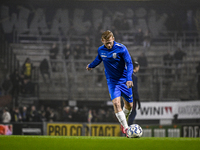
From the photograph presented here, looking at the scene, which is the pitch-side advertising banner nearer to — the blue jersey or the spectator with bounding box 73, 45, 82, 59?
the spectator with bounding box 73, 45, 82, 59

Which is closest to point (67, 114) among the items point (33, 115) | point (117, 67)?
point (33, 115)

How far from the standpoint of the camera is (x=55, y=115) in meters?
14.0

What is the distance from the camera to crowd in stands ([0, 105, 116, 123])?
13.6 m

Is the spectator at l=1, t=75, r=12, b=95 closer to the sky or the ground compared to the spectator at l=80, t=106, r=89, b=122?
closer to the sky

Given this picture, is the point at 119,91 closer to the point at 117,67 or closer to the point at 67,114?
the point at 117,67

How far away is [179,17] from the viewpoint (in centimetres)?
1605

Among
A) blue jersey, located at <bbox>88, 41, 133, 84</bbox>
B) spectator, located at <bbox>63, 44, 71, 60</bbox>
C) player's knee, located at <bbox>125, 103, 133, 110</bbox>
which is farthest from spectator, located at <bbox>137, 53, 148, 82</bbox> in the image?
blue jersey, located at <bbox>88, 41, 133, 84</bbox>

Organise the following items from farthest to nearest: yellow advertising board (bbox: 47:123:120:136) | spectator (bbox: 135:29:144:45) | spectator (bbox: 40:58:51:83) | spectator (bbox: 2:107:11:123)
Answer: spectator (bbox: 135:29:144:45) < spectator (bbox: 40:58:51:83) < spectator (bbox: 2:107:11:123) < yellow advertising board (bbox: 47:123:120:136)

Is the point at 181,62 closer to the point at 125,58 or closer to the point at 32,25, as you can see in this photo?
the point at 32,25

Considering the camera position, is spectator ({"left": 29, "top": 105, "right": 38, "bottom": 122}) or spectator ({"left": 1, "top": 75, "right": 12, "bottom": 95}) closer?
spectator ({"left": 29, "top": 105, "right": 38, "bottom": 122})

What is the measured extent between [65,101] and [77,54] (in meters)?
2.64

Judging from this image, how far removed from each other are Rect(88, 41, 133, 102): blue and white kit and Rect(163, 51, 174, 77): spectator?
31.4 feet

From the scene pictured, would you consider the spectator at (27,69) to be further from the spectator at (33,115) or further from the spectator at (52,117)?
the spectator at (52,117)

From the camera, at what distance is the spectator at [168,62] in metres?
14.8
